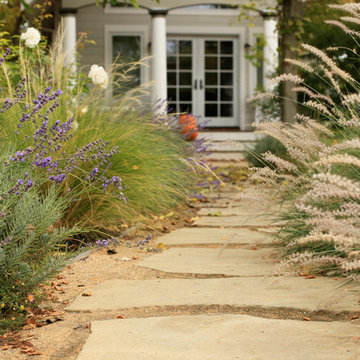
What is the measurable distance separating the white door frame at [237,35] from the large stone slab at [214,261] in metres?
9.31

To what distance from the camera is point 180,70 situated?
12648mm

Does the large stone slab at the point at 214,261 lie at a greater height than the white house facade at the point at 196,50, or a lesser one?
lesser

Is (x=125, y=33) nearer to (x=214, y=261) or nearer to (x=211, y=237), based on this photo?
(x=211, y=237)

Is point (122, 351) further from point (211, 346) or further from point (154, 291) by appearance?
point (154, 291)

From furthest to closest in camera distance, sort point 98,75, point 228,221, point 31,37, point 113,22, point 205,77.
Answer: point 205,77 → point 113,22 → point 228,221 → point 31,37 → point 98,75

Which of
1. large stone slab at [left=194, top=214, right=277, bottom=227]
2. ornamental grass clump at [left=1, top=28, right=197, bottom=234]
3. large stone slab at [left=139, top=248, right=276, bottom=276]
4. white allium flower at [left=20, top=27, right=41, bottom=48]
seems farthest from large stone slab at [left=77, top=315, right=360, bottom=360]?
white allium flower at [left=20, top=27, right=41, bottom=48]

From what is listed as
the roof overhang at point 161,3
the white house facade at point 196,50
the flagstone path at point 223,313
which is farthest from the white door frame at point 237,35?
the flagstone path at point 223,313

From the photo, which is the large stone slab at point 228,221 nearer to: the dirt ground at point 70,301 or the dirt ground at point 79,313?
the dirt ground at point 70,301

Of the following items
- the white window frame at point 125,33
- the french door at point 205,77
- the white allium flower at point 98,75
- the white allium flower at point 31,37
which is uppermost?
the white window frame at point 125,33

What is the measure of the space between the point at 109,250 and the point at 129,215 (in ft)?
1.08

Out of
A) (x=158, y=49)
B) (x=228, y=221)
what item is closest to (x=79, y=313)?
(x=228, y=221)

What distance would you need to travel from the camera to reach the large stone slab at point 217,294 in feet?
7.20

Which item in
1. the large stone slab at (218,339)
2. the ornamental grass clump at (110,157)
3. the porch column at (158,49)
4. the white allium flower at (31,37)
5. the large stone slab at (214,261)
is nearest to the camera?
the large stone slab at (218,339)

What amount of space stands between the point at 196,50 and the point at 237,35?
897 millimetres
